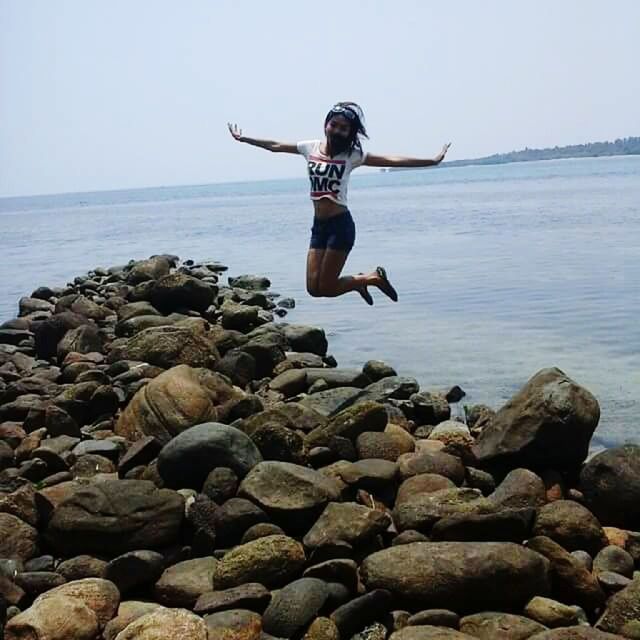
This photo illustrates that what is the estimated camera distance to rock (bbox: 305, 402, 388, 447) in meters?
7.83

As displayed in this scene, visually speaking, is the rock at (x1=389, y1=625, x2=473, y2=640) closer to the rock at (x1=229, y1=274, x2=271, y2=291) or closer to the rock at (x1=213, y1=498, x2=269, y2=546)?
the rock at (x1=213, y1=498, x2=269, y2=546)

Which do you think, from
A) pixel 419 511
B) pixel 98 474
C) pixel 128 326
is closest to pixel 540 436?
pixel 419 511

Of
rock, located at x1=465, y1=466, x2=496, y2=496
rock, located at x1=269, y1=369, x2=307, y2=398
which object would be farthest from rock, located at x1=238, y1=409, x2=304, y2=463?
rock, located at x1=269, y1=369, x2=307, y2=398

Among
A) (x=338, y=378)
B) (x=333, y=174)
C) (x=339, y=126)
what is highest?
(x=339, y=126)

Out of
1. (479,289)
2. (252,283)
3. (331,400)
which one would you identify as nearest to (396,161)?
(331,400)

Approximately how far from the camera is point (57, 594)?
17.6 ft

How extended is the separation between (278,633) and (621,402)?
6.44 m

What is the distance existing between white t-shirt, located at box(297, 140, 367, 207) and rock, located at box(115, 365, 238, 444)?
7.57 feet

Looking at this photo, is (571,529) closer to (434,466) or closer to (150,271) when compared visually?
(434,466)

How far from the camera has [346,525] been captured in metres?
6.05

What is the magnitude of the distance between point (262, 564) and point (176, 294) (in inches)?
414

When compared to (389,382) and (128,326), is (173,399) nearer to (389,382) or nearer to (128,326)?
(389,382)

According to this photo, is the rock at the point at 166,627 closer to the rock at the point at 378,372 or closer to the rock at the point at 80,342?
the rock at the point at 378,372

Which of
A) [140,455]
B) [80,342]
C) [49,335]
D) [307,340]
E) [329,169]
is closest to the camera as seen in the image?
[140,455]
